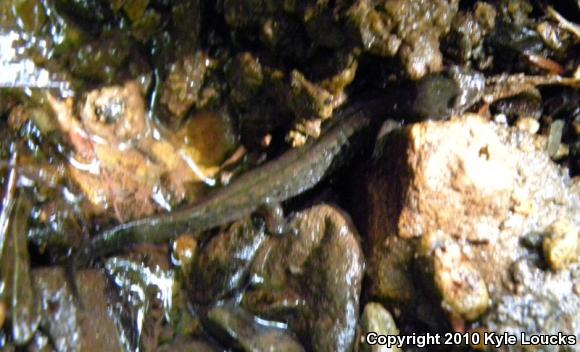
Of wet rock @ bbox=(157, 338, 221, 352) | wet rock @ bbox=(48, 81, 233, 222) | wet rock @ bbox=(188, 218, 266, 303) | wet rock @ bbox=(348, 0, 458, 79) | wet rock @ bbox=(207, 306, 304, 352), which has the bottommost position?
wet rock @ bbox=(157, 338, 221, 352)

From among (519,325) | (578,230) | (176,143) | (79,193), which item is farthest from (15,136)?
(578,230)

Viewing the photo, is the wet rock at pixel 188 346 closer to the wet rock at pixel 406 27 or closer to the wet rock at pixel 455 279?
the wet rock at pixel 455 279

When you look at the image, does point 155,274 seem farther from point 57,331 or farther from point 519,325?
point 519,325

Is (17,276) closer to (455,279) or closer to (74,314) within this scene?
(74,314)

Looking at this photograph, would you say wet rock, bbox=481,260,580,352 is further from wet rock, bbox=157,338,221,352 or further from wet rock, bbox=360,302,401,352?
wet rock, bbox=157,338,221,352
